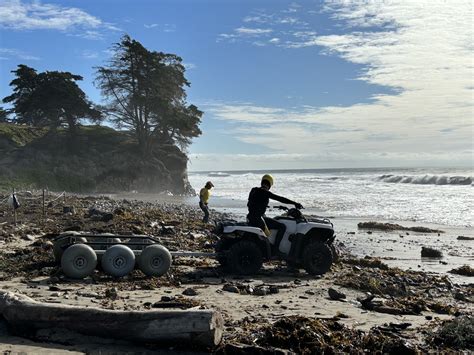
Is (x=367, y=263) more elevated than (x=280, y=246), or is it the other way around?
(x=280, y=246)

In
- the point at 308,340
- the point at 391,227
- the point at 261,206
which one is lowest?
the point at 391,227

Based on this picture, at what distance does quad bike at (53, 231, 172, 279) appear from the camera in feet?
26.8

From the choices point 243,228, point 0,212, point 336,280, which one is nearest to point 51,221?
point 0,212

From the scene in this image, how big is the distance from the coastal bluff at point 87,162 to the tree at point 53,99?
1.59 meters

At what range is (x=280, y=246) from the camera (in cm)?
958

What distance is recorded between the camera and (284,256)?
950 centimetres

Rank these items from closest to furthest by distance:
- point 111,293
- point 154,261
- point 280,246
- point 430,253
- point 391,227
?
point 111,293 < point 154,261 < point 280,246 < point 430,253 < point 391,227

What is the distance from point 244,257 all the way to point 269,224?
962mm

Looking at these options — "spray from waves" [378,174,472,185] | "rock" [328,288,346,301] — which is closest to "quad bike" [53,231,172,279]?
"rock" [328,288,346,301]

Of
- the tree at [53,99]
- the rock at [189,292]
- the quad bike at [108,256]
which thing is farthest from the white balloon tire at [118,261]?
the tree at [53,99]

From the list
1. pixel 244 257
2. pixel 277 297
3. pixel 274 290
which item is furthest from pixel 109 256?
pixel 277 297

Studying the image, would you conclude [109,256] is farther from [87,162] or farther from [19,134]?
[19,134]

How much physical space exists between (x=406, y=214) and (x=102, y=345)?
22097 mm

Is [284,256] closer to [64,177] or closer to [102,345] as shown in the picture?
[102,345]
